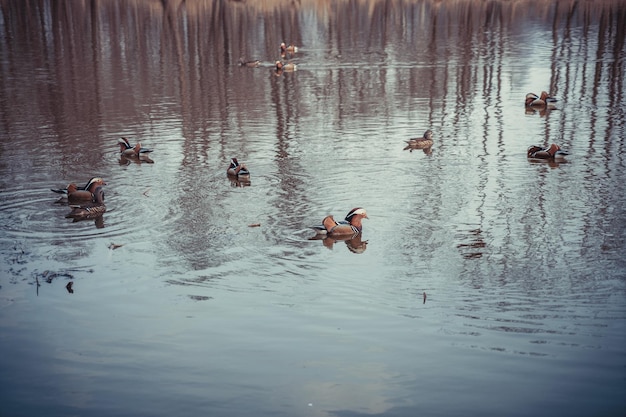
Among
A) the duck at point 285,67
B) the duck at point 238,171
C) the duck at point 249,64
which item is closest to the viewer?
the duck at point 238,171

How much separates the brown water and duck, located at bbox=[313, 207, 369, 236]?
0.21m

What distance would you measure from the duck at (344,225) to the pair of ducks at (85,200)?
4676mm

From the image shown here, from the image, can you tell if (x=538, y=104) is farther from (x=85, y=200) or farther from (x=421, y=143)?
(x=85, y=200)

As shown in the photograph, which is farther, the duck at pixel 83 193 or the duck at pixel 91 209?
the duck at pixel 83 193

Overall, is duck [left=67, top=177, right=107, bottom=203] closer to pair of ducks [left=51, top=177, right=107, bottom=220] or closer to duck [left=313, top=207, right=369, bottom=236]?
pair of ducks [left=51, top=177, right=107, bottom=220]

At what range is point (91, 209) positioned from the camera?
14.7 m

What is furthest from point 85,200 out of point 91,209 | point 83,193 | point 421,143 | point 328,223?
point 421,143

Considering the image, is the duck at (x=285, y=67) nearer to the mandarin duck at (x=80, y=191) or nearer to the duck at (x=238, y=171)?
the duck at (x=238, y=171)

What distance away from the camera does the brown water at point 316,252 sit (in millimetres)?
8742

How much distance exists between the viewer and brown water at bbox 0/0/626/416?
874 cm

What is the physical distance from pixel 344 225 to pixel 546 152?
7.23 m

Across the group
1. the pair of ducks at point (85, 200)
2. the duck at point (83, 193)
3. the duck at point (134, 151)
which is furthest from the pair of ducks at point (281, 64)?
the duck at point (83, 193)

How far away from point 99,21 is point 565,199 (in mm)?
47718

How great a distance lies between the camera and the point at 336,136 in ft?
70.6
